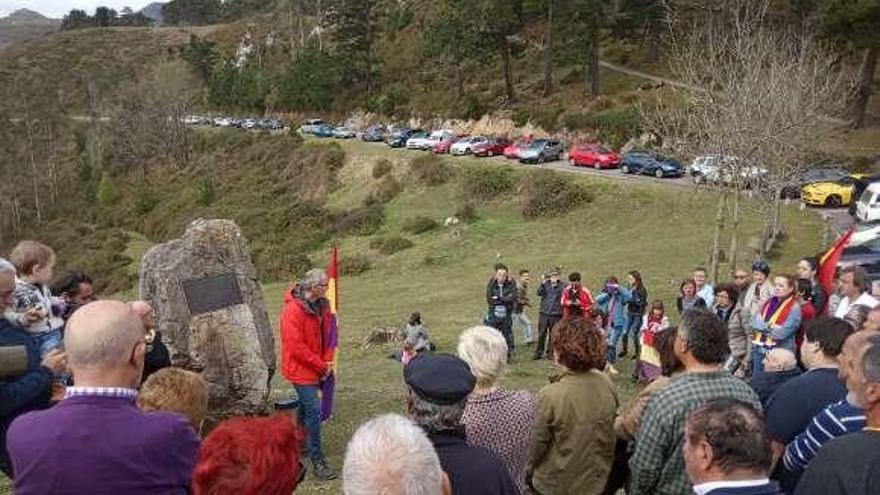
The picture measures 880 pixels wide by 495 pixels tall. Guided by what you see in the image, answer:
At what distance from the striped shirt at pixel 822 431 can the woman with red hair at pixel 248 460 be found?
250 centimetres

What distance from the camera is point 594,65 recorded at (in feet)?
170

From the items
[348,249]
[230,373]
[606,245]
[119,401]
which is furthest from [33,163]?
[119,401]

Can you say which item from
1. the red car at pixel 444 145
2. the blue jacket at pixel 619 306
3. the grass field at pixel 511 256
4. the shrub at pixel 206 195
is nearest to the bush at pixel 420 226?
the grass field at pixel 511 256

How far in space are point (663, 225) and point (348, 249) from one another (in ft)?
43.4

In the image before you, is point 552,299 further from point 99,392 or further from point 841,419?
point 99,392

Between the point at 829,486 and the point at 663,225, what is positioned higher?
the point at 829,486

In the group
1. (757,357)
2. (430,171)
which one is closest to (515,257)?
(430,171)

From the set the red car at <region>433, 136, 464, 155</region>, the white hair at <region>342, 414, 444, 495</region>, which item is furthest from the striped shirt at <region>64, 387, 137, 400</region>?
the red car at <region>433, 136, 464, 155</region>

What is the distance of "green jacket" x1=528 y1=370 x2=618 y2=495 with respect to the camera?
4.46 m

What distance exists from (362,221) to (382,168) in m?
8.04

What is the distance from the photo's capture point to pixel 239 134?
69.7m

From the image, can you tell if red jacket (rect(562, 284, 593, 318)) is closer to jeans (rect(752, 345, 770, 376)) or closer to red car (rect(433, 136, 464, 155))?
jeans (rect(752, 345, 770, 376))

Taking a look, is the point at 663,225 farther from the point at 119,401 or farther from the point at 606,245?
the point at 119,401

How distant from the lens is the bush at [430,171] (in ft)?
135
